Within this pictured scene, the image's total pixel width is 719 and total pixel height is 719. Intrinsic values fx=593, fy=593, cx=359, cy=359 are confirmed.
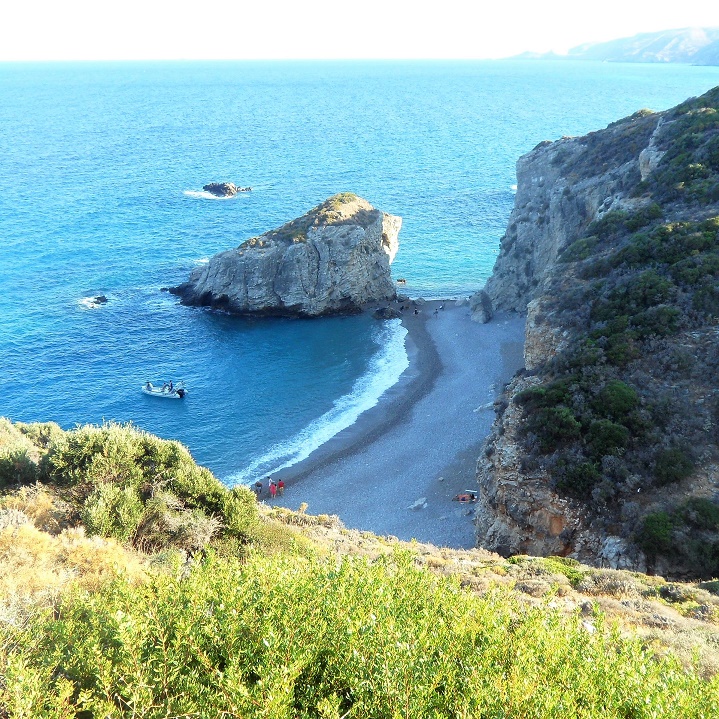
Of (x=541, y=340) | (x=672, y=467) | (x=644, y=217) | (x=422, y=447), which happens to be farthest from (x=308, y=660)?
(x=644, y=217)

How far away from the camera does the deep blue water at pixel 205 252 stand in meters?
40.6

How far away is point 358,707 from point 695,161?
122ft

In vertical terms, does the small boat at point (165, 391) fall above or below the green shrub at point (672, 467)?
below

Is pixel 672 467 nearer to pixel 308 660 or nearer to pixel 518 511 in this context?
pixel 518 511

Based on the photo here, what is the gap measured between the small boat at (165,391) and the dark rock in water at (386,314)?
20424 millimetres

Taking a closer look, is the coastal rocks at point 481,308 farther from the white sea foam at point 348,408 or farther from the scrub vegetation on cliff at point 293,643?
the scrub vegetation on cliff at point 293,643

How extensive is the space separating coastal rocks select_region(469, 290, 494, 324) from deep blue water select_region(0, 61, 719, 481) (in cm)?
724

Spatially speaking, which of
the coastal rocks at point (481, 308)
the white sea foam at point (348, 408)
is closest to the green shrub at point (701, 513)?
the white sea foam at point (348, 408)

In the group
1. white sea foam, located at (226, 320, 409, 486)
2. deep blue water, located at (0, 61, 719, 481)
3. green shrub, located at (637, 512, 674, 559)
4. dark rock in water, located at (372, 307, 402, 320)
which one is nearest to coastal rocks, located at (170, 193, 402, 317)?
dark rock in water, located at (372, 307, 402, 320)

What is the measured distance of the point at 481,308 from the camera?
54.3 metres

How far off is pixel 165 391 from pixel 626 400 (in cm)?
3059

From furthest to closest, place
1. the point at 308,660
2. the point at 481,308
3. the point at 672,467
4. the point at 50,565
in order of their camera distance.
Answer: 1. the point at 481,308
2. the point at 672,467
3. the point at 50,565
4. the point at 308,660

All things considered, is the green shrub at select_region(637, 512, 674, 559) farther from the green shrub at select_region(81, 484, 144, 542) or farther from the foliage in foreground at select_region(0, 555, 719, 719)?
the green shrub at select_region(81, 484, 144, 542)

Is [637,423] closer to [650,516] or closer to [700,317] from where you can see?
[650,516]
